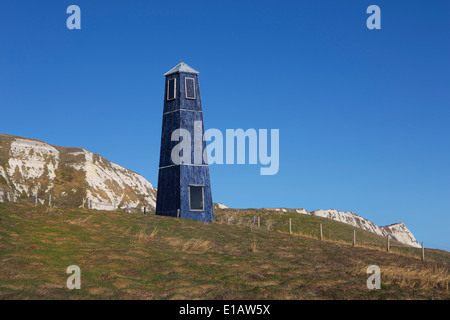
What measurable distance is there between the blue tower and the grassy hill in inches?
307

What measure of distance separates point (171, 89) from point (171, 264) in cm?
2647

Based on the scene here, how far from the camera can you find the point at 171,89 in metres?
45.5

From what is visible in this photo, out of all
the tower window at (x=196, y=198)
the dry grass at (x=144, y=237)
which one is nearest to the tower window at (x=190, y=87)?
the tower window at (x=196, y=198)

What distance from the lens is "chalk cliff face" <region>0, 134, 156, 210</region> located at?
10019 centimetres

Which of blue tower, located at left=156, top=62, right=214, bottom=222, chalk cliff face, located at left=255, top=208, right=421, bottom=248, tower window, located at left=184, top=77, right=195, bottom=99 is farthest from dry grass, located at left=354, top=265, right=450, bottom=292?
chalk cliff face, located at left=255, top=208, right=421, bottom=248

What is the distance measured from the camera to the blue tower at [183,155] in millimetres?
43125

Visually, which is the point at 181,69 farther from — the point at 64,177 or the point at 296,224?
the point at 64,177

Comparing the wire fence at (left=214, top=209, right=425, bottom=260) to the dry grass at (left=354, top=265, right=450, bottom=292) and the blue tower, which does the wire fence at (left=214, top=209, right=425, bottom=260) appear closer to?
the blue tower

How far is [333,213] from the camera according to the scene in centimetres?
11631

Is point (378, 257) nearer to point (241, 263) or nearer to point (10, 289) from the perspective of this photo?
point (241, 263)

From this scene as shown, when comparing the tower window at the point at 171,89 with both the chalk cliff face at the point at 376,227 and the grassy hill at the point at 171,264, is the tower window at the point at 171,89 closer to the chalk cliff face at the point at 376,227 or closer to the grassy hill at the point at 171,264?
the grassy hill at the point at 171,264

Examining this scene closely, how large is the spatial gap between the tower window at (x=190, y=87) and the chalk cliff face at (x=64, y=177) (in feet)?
182

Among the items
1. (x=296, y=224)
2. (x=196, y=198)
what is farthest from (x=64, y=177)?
(x=196, y=198)
